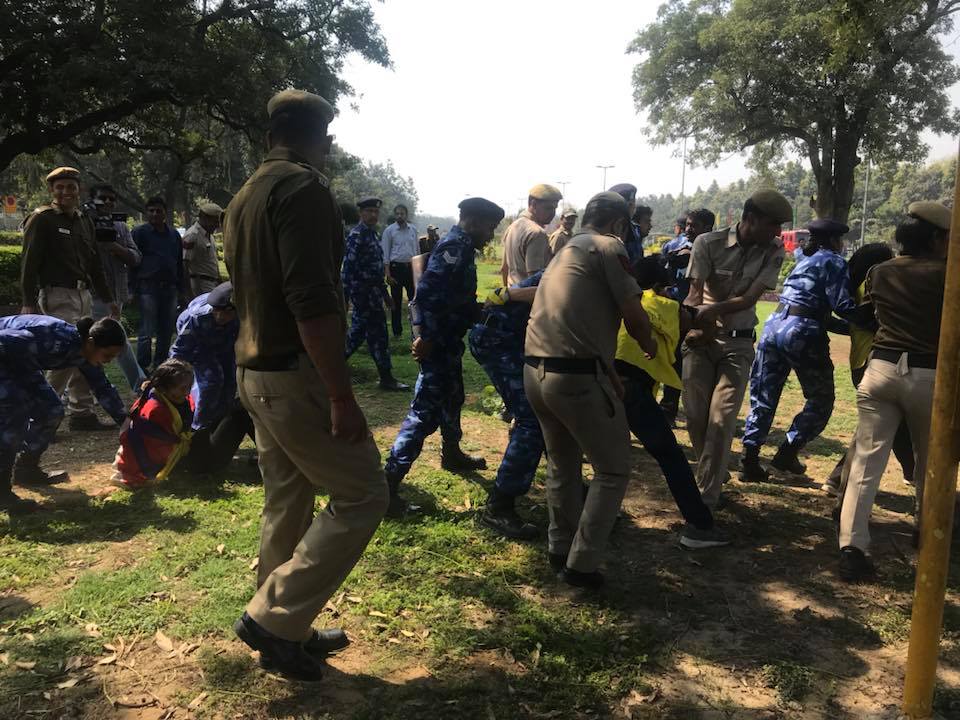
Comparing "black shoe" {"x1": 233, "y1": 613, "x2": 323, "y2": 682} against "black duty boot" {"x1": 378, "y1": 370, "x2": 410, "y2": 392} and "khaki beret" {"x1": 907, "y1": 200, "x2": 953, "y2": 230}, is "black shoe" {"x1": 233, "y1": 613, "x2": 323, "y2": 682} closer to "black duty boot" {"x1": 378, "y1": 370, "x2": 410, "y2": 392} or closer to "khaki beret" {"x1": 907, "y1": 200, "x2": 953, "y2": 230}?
"khaki beret" {"x1": 907, "y1": 200, "x2": 953, "y2": 230}

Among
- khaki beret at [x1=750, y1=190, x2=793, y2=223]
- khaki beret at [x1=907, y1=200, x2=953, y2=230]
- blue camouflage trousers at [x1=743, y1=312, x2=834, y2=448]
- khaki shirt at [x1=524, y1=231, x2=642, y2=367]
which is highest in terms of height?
khaki beret at [x1=750, y1=190, x2=793, y2=223]

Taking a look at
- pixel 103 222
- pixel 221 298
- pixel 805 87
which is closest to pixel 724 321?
pixel 221 298

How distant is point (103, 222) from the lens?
Answer: 773cm

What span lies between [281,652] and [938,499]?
236 centimetres

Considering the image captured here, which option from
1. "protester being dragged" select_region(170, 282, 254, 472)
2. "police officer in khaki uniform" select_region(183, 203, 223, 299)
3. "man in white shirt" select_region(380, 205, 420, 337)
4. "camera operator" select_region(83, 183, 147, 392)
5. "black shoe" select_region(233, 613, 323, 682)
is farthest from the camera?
"man in white shirt" select_region(380, 205, 420, 337)

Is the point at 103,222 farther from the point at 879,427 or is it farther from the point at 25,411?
the point at 879,427

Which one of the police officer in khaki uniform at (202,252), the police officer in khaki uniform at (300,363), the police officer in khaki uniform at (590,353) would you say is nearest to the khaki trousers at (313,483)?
the police officer in khaki uniform at (300,363)

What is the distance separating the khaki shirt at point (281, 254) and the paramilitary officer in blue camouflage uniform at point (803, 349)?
3.74 m

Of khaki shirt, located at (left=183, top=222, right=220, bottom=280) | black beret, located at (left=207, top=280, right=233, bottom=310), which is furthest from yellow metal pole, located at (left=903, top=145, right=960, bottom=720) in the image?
khaki shirt, located at (left=183, top=222, right=220, bottom=280)

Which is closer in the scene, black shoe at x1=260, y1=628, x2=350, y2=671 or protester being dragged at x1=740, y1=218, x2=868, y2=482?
black shoe at x1=260, y1=628, x2=350, y2=671

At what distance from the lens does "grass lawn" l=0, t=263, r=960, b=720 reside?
8.71 feet

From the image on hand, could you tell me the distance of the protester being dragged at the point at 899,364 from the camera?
11.0 ft

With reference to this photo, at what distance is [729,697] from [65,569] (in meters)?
3.22

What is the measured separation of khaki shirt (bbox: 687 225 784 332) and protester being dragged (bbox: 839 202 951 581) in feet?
2.42
